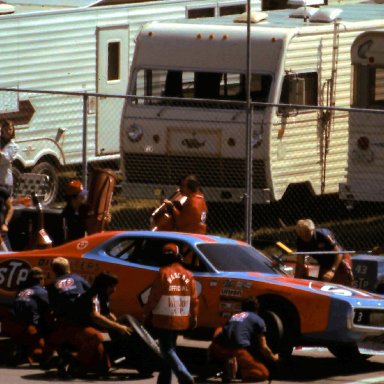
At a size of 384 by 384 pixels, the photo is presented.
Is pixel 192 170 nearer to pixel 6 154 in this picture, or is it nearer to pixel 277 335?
pixel 6 154

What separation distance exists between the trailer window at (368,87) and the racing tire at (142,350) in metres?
8.45

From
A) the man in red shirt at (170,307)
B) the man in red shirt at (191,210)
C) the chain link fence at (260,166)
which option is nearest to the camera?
the man in red shirt at (170,307)

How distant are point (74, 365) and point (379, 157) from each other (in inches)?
321

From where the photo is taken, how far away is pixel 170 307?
13.1 meters

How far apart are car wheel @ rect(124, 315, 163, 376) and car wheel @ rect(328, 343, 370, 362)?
202 cm

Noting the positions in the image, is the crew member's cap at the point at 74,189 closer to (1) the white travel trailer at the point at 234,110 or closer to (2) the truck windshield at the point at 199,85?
(1) the white travel trailer at the point at 234,110

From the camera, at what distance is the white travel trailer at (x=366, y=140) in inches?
824

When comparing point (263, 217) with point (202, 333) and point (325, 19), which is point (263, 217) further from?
point (202, 333)

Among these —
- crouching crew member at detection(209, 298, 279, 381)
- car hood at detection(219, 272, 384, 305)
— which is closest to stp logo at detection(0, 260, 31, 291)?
car hood at detection(219, 272, 384, 305)

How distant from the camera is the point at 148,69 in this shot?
22.0 m

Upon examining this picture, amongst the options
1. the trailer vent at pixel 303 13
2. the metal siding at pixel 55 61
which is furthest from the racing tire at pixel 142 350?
the trailer vent at pixel 303 13

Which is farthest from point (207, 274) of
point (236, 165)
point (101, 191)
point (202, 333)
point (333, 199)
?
point (333, 199)

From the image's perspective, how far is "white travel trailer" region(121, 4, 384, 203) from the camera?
69.2 feet

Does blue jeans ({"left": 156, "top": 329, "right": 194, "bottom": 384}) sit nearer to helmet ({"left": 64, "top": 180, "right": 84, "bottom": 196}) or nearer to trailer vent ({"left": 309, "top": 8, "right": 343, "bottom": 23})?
helmet ({"left": 64, "top": 180, "right": 84, "bottom": 196})
